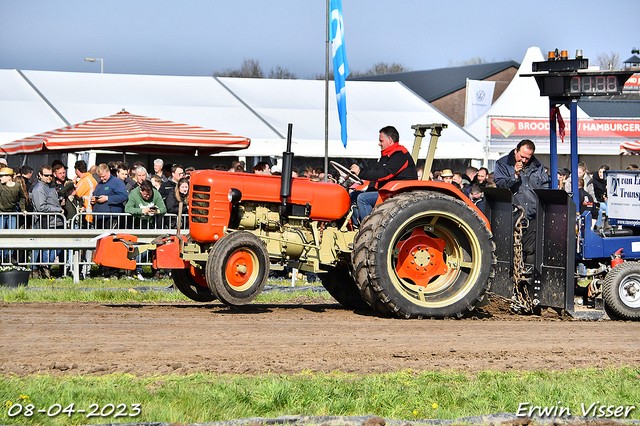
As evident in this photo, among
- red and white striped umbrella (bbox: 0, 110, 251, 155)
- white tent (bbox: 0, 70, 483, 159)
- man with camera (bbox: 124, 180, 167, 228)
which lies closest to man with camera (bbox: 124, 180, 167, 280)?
man with camera (bbox: 124, 180, 167, 228)

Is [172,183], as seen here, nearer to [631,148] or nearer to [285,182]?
[285,182]

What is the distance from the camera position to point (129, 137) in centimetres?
1241

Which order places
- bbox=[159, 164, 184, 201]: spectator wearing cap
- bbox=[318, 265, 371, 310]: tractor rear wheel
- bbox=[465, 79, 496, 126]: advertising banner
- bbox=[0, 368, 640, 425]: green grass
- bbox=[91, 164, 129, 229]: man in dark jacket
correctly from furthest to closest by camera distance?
bbox=[465, 79, 496, 126]: advertising banner → bbox=[159, 164, 184, 201]: spectator wearing cap → bbox=[91, 164, 129, 229]: man in dark jacket → bbox=[318, 265, 371, 310]: tractor rear wheel → bbox=[0, 368, 640, 425]: green grass

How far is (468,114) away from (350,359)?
90.0ft

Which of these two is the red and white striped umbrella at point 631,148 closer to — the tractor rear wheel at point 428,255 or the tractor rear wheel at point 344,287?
the tractor rear wheel at point 344,287

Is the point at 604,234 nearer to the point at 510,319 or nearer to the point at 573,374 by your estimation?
the point at 510,319

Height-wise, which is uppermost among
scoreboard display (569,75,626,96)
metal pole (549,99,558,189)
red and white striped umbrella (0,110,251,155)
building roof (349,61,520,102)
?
building roof (349,61,520,102)

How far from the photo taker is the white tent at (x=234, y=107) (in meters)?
17.9

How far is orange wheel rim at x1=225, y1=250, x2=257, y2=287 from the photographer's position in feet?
22.3

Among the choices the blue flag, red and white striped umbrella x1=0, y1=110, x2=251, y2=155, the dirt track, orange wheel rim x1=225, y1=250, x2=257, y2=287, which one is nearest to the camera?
the dirt track

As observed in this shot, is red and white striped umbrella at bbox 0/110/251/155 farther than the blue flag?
Yes

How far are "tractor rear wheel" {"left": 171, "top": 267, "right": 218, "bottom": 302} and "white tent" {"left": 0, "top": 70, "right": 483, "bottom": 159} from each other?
32.9ft

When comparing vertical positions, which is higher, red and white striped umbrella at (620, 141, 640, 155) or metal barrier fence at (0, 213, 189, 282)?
red and white striped umbrella at (620, 141, 640, 155)

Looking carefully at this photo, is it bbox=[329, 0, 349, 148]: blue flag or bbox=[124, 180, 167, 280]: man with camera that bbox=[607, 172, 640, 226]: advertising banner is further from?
bbox=[124, 180, 167, 280]: man with camera
